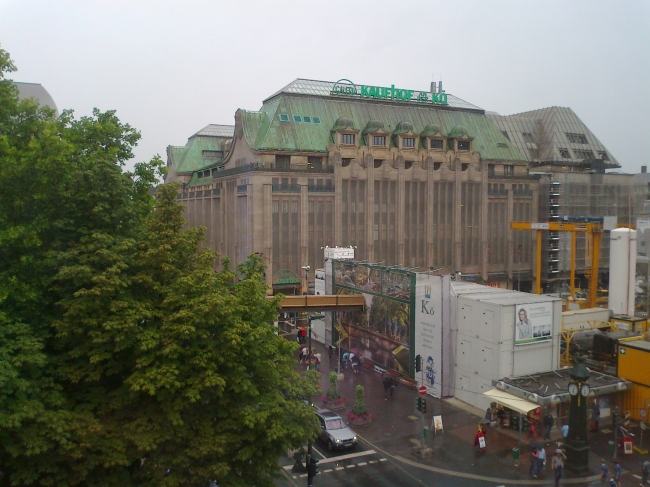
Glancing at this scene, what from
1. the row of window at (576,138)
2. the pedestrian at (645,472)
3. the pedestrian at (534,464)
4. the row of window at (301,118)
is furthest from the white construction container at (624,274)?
the row of window at (576,138)

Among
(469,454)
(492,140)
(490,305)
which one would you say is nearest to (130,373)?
(469,454)

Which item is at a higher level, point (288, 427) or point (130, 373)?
point (130, 373)

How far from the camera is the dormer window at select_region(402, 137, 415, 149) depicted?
71.3m

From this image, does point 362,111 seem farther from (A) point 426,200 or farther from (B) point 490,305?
(B) point 490,305

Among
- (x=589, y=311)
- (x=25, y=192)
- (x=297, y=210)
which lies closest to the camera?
(x=25, y=192)

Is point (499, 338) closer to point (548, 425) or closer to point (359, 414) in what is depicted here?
point (548, 425)

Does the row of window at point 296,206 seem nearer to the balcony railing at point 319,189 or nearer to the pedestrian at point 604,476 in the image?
the balcony railing at point 319,189

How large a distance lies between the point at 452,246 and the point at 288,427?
58058 mm

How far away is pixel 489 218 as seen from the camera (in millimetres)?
77062

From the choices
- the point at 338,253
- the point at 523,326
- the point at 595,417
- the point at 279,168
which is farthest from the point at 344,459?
the point at 279,168

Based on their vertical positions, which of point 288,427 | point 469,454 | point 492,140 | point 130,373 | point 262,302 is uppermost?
point 492,140

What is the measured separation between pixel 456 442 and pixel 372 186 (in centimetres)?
4186

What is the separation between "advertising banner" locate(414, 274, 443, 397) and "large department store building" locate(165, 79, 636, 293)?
26.5 metres

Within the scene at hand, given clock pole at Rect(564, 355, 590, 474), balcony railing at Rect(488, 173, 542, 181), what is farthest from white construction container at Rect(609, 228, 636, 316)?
balcony railing at Rect(488, 173, 542, 181)
